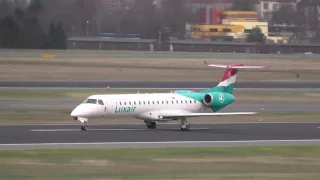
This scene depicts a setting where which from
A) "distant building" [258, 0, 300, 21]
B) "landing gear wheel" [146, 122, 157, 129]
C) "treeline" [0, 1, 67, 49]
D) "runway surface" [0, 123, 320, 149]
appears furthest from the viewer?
"distant building" [258, 0, 300, 21]

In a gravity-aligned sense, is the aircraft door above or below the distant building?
below

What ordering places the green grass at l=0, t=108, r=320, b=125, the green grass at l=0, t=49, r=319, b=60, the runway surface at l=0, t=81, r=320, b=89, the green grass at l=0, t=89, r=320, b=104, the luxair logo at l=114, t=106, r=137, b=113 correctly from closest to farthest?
the luxair logo at l=114, t=106, r=137, b=113, the green grass at l=0, t=108, r=320, b=125, the green grass at l=0, t=89, r=320, b=104, the runway surface at l=0, t=81, r=320, b=89, the green grass at l=0, t=49, r=319, b=60

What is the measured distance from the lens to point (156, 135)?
4062 cm

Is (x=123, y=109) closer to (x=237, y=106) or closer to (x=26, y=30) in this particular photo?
A: (x=237, y=106)

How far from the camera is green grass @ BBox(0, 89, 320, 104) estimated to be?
63.9m

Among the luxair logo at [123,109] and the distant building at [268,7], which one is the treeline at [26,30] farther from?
the luxair logo at [123,109]

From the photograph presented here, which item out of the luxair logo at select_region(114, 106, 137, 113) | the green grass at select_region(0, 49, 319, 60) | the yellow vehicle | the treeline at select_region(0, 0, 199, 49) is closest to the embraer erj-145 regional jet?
the luxair logo at select_region(114, 106, 137, 113)

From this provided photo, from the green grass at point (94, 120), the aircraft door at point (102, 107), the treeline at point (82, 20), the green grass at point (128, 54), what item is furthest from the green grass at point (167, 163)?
the green grass at point (128, 54)

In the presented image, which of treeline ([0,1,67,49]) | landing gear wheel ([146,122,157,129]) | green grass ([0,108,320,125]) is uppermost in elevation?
treeline ([0,1,67,49])

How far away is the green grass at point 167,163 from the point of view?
2773 centimetres

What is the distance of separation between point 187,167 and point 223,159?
2586 mm

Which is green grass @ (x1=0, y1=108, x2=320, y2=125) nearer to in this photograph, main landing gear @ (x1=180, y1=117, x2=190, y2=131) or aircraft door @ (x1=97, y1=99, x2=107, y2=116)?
aircraft door @ (x1=97, y1=99, x2=107, y2=116)

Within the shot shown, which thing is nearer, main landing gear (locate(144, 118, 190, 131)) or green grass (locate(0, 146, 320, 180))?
green grass (locate(0, 146, 320, 180))

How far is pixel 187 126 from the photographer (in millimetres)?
44156
